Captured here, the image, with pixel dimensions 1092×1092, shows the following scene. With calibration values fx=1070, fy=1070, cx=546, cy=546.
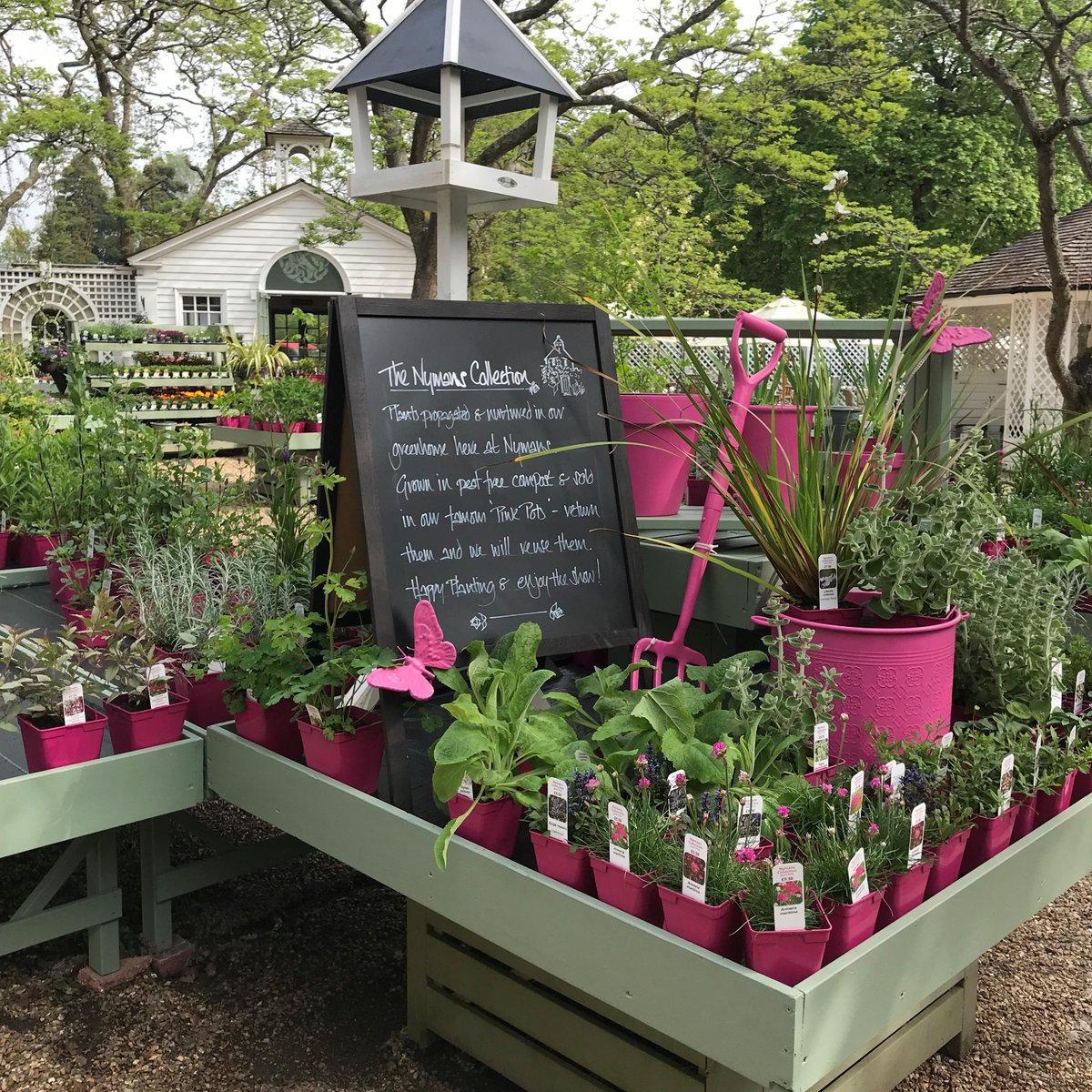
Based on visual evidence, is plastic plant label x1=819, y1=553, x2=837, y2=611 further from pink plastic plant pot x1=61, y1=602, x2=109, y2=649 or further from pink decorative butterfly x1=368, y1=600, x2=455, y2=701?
pink plastic plant pot x1=61, y1=602, x2=109, y2=649

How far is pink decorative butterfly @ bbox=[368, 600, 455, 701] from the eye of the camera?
184 centimetres

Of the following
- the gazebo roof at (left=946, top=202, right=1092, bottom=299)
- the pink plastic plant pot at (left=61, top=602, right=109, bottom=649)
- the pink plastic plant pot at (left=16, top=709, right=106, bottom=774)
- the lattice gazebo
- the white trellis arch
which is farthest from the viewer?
the white trellis arch

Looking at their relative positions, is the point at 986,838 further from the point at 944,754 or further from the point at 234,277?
the point at 234,277

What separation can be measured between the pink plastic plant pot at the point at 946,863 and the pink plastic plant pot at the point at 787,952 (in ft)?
1.08

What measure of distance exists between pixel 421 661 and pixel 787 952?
0.82m

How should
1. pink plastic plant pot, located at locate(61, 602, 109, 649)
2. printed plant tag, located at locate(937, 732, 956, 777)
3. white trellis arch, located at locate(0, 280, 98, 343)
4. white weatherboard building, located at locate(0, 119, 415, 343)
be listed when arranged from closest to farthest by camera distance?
printed plant tag, located at locate(937, 732, 956, 777)
pink plastic plant pot, located at locate(61, 602, 109, 649)
white trellis arch, located at locate(0, 280, 98, 343)
white weatherboard building, located at locate(0, 119, 415, 343)

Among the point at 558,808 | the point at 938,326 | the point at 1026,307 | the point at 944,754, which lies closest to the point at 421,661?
the point at 558,808

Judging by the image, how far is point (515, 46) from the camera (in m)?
2.95

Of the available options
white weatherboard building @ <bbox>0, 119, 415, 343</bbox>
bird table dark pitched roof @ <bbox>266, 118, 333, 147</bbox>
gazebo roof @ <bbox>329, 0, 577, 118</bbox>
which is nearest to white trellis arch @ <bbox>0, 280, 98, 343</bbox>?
white weatherboard building @ <bbox>0, 119, 415, 343</bbox>

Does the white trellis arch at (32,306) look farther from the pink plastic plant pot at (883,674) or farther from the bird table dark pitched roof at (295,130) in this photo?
the pink plastic plant pot at (883,674)

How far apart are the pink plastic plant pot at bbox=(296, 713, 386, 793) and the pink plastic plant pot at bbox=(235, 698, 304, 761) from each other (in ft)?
0.41

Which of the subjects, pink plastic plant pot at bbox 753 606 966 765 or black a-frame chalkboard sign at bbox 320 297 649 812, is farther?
black a-frame chalkboard sign at bbox 320 297 649 812

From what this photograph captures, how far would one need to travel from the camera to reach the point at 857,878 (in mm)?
1443

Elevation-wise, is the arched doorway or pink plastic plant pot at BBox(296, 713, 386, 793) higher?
the arched doorway
